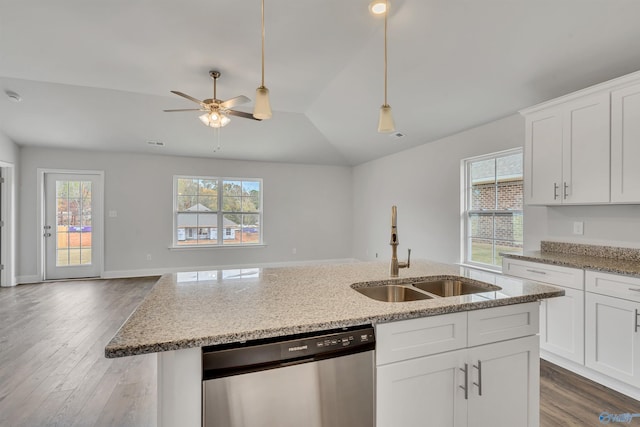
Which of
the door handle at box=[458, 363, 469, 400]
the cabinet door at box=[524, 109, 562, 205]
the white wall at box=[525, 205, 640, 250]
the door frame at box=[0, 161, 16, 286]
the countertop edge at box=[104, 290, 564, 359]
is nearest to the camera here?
the countertop edge at box=[104, 290, 564, 359]

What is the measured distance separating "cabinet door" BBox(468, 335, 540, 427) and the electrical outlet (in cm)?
198

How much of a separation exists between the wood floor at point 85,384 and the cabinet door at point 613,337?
0.18m

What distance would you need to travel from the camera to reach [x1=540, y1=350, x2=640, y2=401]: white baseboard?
2.06 meters

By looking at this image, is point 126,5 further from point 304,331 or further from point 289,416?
point 289,416

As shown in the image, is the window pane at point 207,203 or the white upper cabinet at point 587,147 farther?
the window pane at point 207,203

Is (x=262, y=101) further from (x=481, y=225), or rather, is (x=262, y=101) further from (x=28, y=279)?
(x=28, y=279)

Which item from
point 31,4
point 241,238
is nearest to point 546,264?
point 31,4

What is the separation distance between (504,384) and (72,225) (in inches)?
269

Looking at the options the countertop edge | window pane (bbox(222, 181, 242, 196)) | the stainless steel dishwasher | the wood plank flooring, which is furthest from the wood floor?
window pane (bbox(222, 181, 242, 196))

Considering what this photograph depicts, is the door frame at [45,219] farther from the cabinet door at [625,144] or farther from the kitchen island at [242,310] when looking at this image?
the cabinet door at [625,144]

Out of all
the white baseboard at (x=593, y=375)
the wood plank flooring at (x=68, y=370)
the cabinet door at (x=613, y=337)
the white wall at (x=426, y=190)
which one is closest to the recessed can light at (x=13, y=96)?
the wood plank flooring at (x=68, y=370)

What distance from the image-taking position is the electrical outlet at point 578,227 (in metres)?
2.81

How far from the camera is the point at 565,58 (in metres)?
2.48

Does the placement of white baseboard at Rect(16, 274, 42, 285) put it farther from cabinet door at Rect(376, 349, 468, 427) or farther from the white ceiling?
cabinet door at Rect(376, 349, 468, 427)
